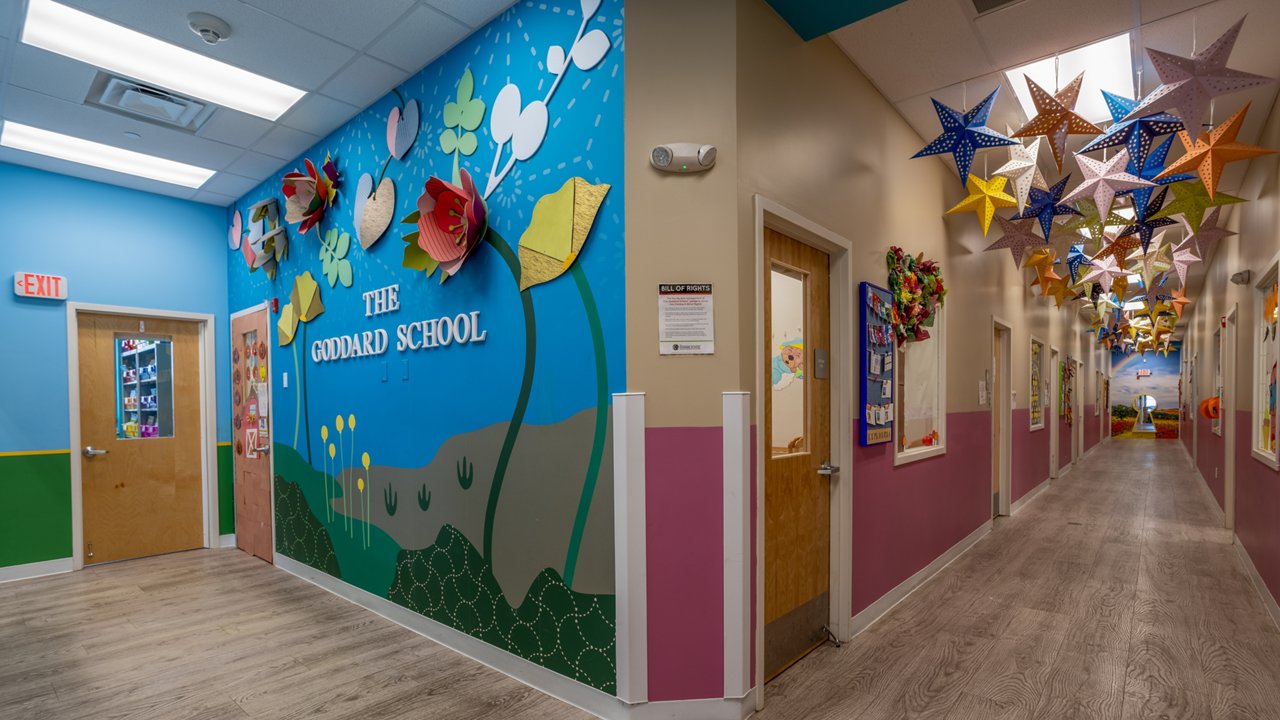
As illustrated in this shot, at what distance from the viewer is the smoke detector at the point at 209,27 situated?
300 cm

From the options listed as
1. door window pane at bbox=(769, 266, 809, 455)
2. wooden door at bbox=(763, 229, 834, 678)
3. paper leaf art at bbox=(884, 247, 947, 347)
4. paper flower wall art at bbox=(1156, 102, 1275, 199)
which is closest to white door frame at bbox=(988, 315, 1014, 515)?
paper leaf art at bbox=(884, 247, 947, 347)

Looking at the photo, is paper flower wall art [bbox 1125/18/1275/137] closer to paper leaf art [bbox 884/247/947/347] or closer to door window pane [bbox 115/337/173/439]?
paper leaf art [bbox 884/247/947/347]

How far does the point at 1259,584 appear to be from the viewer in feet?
13.5

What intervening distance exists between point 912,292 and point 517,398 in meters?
2.56

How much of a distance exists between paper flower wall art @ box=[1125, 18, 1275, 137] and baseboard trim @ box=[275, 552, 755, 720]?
3081 mm

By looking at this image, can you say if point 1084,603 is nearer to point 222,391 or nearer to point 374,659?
point 374,659

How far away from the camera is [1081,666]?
2998 mm

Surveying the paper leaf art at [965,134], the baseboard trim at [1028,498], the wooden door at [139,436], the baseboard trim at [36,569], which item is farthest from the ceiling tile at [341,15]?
the baseboard trim at [1028,498]

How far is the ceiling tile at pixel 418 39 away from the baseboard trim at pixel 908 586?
366 centimetres

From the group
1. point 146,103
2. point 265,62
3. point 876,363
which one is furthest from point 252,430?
point 876,363

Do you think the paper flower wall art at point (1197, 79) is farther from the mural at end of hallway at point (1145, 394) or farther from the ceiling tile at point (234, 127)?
the mural at end of hallway at point (1145, 394)

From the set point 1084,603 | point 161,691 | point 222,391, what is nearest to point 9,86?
point 222,391

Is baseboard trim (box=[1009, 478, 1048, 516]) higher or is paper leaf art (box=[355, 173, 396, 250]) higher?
paper leaf art (box=[355, 173, 396, 250])

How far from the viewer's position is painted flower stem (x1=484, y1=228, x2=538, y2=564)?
2.85 metres
